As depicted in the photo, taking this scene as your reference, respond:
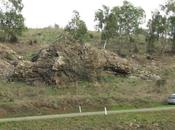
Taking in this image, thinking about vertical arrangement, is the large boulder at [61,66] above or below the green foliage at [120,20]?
below

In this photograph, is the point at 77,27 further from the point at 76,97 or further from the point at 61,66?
the point at 76,97

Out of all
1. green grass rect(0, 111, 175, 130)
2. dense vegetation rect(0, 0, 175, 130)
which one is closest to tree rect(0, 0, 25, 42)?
dense vegetation rect(0, 0, 175, 130)

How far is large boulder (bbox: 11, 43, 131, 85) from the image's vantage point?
181 feet

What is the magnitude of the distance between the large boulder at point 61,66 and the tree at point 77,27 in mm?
10134

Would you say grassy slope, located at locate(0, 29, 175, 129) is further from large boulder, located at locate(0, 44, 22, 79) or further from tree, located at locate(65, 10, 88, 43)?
tree, located at locate(65, 10, 88, 43)

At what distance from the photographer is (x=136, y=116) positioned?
146 feet

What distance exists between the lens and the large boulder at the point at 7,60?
56.2 metres

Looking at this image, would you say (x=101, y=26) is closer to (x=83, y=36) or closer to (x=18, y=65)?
(x=83, y=36)

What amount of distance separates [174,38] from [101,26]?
1086 centimetres

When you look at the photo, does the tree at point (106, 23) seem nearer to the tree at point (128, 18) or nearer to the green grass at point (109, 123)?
the tree at point (128, 18)

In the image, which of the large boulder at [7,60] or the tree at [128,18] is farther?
the tree at [128,18]

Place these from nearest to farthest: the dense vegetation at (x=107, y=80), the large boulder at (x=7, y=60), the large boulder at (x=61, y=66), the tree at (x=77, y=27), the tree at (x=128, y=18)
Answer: the dense vegetation at (x=107, y=80)
the large boulder at (x=61, y=66)
the large boulder at (x=7, y=60)
the tree at (x=77, y=27)
the tree at (x=128, y=18)

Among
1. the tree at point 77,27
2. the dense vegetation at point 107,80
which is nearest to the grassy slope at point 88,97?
the dense vegetation at point 107,80

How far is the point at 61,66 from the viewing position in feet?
184
